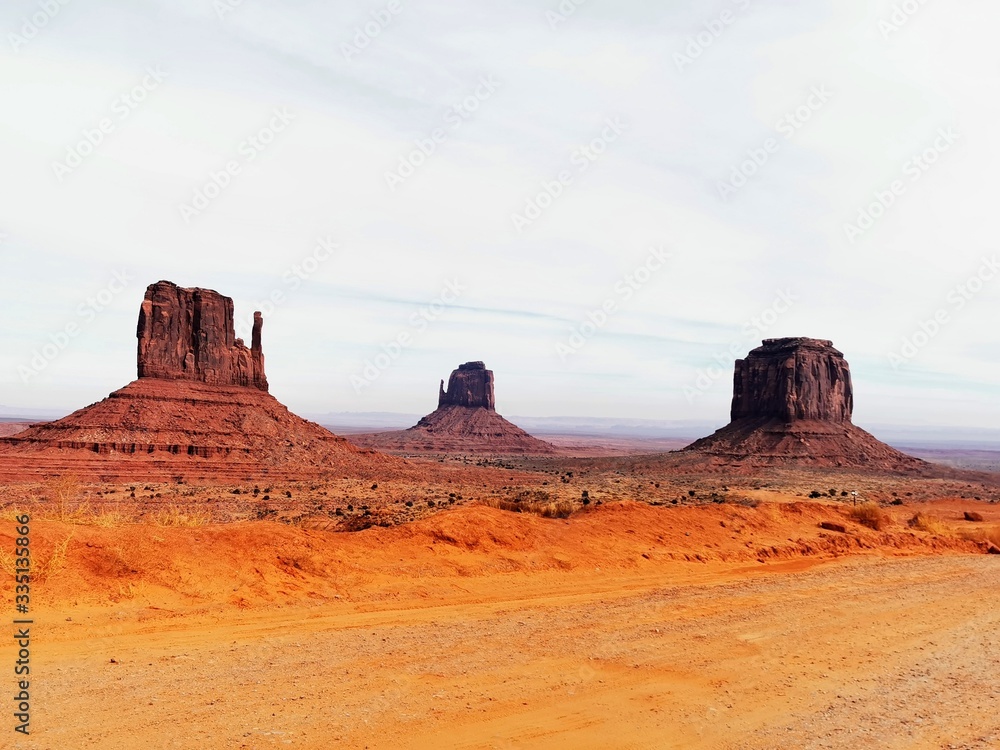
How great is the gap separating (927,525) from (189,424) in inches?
2107

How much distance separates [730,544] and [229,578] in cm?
1326

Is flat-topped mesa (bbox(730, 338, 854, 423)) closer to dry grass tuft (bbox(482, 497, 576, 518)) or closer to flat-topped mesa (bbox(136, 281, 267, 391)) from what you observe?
flat-topped mesa (bbox(136, 281, 267, 391))

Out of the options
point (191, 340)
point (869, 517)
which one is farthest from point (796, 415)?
point (191, 340)

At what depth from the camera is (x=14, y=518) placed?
39.0ft

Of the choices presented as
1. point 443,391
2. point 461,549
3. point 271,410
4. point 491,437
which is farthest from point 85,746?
point 443,391

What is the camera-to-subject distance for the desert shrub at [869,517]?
2303cm

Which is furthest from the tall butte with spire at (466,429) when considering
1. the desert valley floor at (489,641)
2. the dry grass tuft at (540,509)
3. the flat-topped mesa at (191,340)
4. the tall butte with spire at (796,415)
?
the desert valley floor at (489,641)

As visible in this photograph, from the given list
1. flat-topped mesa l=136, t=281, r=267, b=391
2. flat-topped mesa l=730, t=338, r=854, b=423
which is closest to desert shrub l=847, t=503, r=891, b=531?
flat-topped mesa l=136, t=281, r=267, b=391

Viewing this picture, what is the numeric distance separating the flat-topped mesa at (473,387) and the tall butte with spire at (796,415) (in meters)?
76.4

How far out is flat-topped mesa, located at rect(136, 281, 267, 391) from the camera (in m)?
61.9

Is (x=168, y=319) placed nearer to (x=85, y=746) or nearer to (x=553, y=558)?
(x=553, y=558)

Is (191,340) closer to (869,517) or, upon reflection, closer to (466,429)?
(869,517)

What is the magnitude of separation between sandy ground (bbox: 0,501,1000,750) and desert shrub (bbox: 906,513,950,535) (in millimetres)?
7117

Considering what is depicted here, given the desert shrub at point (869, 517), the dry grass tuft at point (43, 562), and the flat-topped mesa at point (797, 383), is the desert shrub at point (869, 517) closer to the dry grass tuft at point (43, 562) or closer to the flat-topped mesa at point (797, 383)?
the dry grass tuft at point (43, 562)
